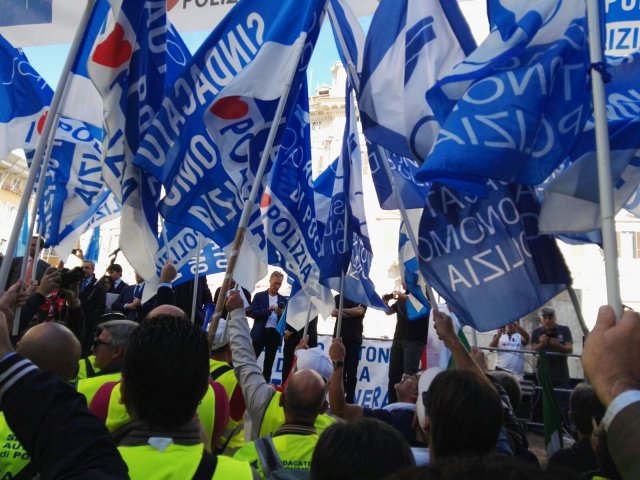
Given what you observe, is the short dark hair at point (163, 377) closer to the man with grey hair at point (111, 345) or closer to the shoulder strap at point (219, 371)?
the man with grey hair at point (111, 345)

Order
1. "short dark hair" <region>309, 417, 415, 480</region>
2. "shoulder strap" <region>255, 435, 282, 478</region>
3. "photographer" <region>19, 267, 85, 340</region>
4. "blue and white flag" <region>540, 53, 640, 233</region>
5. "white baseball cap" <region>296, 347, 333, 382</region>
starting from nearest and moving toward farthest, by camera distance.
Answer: "short dark hair" <region>309, 417, 415, 480</region> → "shoulder strap" <region>255, 435, 282, 478</region> → "blue and white flag" <region>540, 53, 640, 233</region> → "photographer" <region>19, 267, 85, 340</region> → "white baseball cap" <region>296, 347, 333, 382</region>

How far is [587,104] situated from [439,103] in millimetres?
804

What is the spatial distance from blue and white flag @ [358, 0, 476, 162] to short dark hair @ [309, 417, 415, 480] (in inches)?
106

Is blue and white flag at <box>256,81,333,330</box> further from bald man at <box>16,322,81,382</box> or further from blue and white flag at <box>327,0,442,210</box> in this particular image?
bald man at <box>16,322,81,382</box>

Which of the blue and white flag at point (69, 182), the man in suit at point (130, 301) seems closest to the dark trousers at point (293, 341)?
the man in suit at point (130, 301)

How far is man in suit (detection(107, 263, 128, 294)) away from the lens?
9.67m

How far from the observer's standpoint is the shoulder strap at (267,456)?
2637mm

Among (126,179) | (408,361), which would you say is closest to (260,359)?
(408,361)

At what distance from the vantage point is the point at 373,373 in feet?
31.5

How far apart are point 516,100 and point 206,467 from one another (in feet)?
7.97

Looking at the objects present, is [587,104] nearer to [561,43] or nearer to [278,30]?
[561,43]

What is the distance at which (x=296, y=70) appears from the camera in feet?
16.7

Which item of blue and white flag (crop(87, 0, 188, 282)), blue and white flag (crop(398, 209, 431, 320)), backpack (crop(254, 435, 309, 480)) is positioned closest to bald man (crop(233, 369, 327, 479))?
backpack (crop(254, 435, 309, 480))

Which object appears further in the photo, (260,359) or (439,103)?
(260,359)
